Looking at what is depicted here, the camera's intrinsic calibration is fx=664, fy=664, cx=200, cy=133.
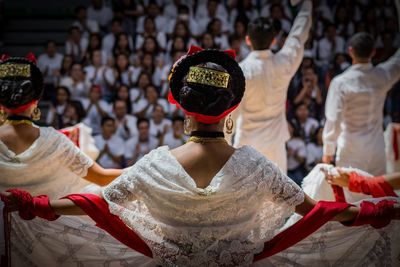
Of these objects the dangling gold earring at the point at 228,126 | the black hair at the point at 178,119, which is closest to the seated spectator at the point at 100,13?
the black hair at the point at 178,119

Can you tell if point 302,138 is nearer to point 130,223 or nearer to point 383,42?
point 383,42

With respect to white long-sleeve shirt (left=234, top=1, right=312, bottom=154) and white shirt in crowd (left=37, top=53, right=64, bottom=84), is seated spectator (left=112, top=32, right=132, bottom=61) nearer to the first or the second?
white shirt in crowd (left=37, top=53, right=64, bottom=84)

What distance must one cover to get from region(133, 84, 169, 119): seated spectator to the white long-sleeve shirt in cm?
325

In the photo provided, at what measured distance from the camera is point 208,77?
2.94 m

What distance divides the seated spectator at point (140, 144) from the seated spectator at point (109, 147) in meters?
0.10

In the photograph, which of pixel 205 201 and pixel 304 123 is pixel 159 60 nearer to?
pixel 304 123

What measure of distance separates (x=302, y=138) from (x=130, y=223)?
533 cm

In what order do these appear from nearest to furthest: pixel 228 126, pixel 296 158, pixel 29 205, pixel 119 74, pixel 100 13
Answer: pixel 29 205, pixel 228 126, pixel 296 158, pixel 119 74, pixel 100 13

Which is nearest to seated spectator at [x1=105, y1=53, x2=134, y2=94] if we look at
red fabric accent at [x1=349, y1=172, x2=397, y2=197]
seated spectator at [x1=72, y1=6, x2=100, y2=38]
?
seated spectator at [x1=72, y1=6, x2=100, y2=38]

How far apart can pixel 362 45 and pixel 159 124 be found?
377 centimetres

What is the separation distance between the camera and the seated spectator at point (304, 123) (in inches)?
322

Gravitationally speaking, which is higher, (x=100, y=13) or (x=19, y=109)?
(x=100, y=13)

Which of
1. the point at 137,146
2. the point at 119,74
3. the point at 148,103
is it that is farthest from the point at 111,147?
the point at 119,74

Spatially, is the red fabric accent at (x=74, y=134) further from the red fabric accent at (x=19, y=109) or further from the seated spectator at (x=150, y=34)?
the seated spectator at (x=150, y=34)
